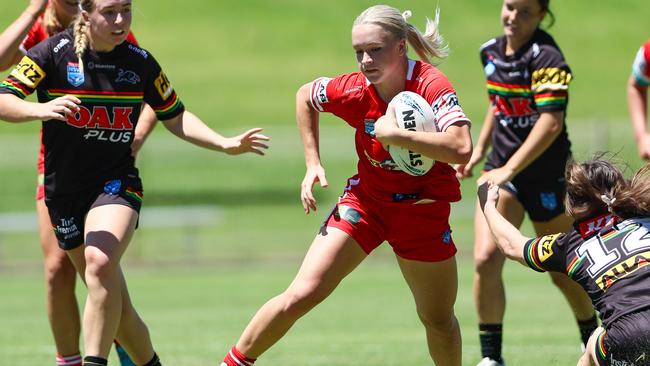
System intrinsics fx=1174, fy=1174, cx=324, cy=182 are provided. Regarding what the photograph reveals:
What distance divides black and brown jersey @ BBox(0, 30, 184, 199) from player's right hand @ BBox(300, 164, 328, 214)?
3.23 ft

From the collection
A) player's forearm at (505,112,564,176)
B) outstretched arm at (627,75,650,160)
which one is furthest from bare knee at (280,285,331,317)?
outstretched arm at (627,75,650,160)

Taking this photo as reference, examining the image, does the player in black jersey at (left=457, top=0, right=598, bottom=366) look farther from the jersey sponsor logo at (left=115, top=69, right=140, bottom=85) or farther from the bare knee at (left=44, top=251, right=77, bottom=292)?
the bare knee at (left=44, top=251, right=77, bottom=292)

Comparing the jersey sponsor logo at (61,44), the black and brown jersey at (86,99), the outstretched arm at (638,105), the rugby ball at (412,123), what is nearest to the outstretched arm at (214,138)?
the black and brown jersey at (86,99)

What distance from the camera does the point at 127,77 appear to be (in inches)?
239

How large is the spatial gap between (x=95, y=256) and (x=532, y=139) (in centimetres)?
270

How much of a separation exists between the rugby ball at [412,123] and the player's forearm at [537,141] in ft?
4.49

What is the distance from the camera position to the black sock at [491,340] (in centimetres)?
695

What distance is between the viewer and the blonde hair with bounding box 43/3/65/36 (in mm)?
6703

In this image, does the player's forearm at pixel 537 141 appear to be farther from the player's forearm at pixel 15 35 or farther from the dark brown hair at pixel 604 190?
the player's forearm at pixel 15 35

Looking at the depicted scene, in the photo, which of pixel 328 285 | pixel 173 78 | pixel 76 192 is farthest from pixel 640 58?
pixel 173 78

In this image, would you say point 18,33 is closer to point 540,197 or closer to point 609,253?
point 540,197

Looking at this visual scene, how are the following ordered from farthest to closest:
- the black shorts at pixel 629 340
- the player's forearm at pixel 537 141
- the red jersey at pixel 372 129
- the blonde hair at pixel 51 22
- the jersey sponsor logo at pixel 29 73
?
the player's forearm at pixel 537 141, the blonde hair at pixel 51 22, the jersey sponsor logo at pixel 29 73, the red jersey at pixel 372 129, the black shorts at pixel 629 340

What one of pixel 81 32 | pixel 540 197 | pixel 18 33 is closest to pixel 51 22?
pixel 18 33

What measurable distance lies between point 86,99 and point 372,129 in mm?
1491
